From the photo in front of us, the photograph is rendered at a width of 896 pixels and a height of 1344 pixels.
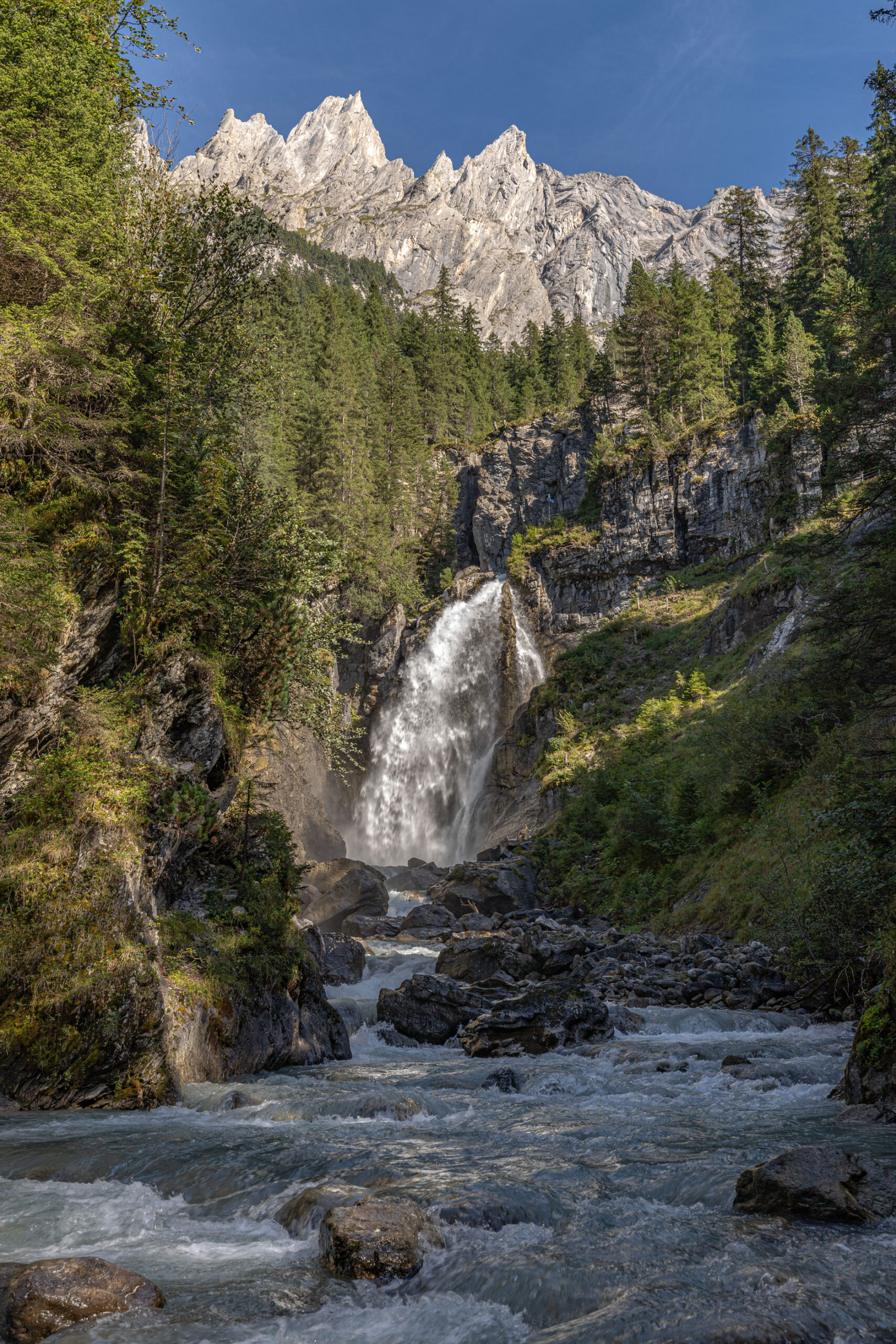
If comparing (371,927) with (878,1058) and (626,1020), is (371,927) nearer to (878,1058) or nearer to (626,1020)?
(626,1020)

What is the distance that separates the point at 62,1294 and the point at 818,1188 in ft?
15.8

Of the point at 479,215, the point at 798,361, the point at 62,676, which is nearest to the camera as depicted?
the point at 62,676

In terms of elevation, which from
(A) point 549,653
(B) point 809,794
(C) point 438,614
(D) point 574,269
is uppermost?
(D) point 574,269

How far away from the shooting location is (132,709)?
11000 mm

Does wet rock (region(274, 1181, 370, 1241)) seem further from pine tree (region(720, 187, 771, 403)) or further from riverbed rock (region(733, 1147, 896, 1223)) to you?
pine tree (region(720, 187, 771, 403))

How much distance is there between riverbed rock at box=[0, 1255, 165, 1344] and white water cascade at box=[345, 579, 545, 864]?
111 ft

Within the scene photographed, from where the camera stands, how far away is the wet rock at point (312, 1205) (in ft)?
17.7

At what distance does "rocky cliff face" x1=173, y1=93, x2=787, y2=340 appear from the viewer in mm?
147500

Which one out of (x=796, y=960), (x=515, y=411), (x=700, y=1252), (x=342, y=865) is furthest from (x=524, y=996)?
(x=515, y=411)

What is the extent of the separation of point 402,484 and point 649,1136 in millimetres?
46971

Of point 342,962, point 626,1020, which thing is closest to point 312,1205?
point 626,1020

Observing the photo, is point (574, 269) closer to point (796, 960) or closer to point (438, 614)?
point (438, 614)

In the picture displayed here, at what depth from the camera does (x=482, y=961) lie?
54.9 ft

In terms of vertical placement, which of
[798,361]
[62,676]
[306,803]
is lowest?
[306,803]
